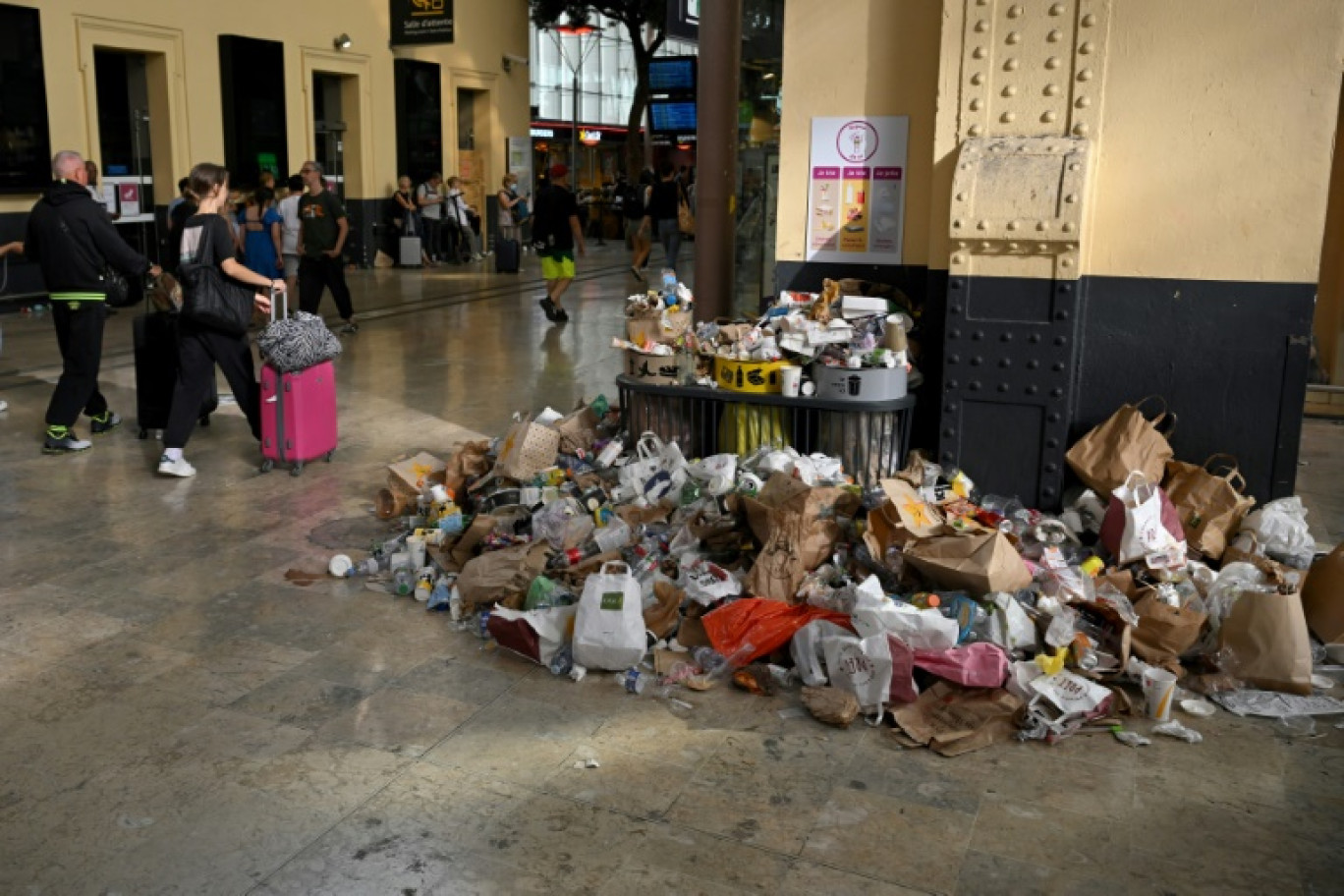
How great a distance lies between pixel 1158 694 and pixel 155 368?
625 cm

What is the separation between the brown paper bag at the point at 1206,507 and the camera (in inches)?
192

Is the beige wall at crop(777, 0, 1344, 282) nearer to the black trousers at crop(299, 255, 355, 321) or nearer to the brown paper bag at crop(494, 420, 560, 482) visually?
the brown paper bag at crop(494, 420, 560, 482)

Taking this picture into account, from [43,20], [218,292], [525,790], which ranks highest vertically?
[43,20]

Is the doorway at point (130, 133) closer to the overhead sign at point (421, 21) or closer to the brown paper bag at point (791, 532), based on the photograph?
the overhead sign at point (421, 21)

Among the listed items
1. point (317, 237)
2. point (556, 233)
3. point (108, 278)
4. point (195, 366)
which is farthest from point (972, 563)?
point (556, 233)

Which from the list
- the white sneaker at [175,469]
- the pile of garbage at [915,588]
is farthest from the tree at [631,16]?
the pile of garbage at [915,588]

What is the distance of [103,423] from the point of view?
7887 millimetres

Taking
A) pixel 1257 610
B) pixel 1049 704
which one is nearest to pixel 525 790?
pixel 1049 704

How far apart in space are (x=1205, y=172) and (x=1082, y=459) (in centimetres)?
128

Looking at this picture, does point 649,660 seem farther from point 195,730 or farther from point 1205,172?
point 1205,172

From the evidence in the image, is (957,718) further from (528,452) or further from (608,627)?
(528,452)

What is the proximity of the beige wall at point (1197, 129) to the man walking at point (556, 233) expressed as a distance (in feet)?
27.8

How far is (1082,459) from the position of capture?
5.12 m

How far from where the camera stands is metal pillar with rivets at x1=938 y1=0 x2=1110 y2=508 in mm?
4965
